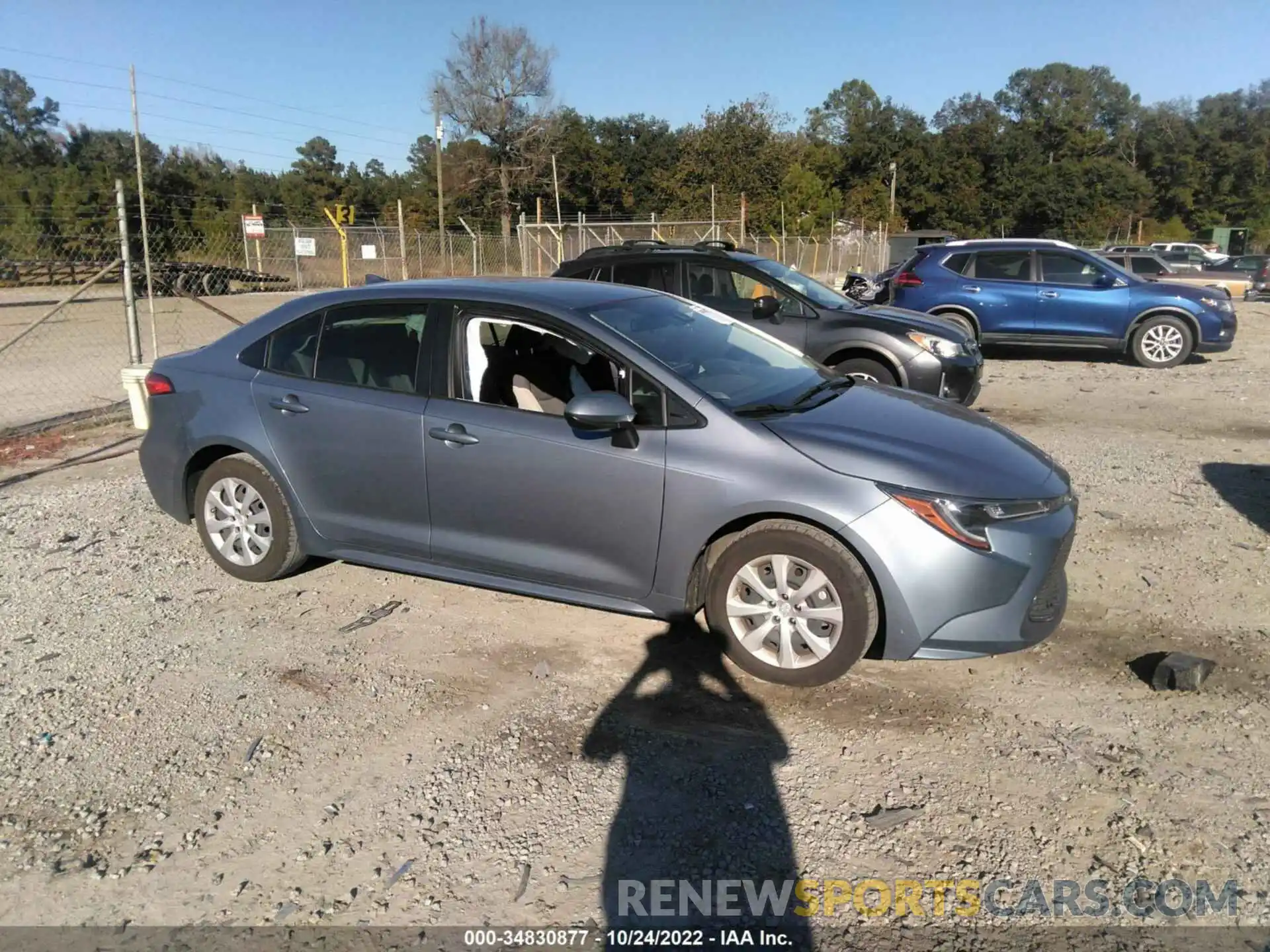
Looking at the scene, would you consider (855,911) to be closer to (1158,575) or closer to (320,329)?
(1158,575)

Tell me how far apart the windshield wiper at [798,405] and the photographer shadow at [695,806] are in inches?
37.6

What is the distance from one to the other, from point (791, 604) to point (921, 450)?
86 cm

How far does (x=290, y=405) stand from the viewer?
4855 mm

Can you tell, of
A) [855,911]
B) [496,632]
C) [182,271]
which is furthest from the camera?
[182,271]

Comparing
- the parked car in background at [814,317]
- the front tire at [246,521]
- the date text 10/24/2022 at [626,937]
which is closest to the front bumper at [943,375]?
the parked car in background at [814,317]

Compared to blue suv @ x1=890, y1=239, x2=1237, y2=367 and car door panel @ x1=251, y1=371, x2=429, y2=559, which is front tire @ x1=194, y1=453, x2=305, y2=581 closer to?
car door panel @ x1=251, y1=371, x2=429, y2=559

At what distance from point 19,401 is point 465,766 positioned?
9.65 metres

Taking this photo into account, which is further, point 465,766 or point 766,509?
point 766,509

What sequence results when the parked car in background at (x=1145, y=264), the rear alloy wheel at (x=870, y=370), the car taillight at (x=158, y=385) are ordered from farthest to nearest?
the parked car in background at (x=1145, y=264), the rear alloy wheel at (x=870, y=370), the car taillight at (x=158, y=385)

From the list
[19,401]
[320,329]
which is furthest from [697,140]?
[320,329]

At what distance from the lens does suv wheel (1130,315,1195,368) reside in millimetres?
12734

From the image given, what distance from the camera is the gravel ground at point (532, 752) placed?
290 cm

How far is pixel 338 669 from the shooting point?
4.24 meters

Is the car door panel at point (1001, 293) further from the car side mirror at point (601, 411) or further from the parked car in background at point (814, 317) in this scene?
the car side mirror at point (601, 411)
